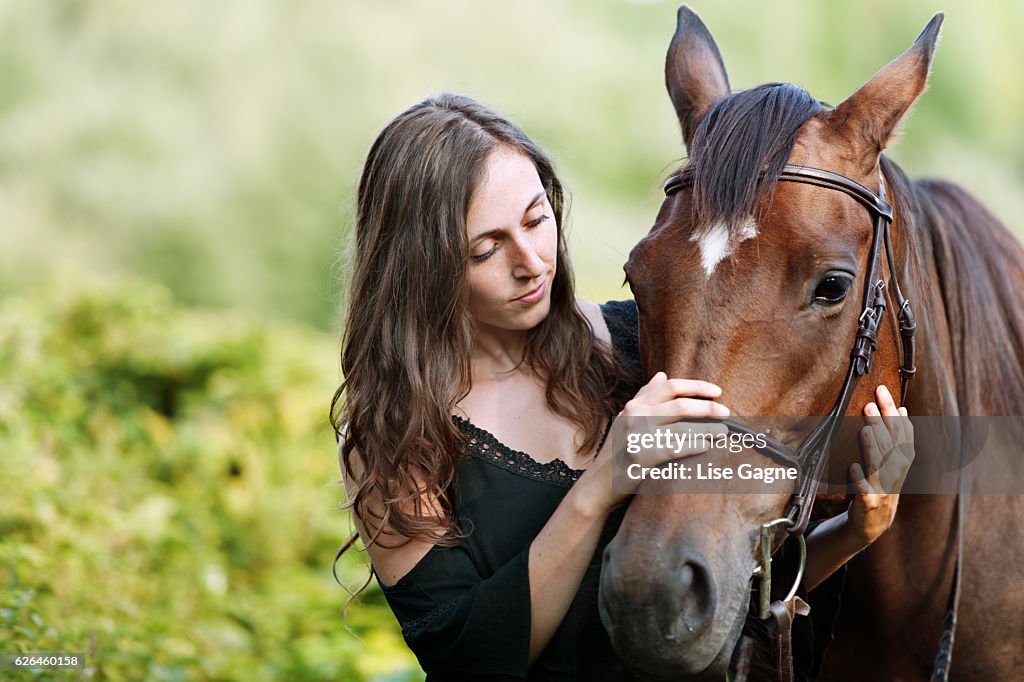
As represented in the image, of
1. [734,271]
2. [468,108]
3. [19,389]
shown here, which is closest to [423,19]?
[19,389]

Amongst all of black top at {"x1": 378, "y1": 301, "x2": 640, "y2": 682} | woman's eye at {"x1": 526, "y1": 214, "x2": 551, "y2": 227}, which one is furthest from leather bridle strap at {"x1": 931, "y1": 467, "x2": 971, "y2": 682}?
woman's eye at {"x1": 526, "y1": 214, "x2": 551, "y2": 227}

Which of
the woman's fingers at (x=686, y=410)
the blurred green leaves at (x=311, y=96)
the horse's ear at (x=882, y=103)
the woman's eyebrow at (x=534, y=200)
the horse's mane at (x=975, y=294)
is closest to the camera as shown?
the woman's fingers at (x=686, y=410)

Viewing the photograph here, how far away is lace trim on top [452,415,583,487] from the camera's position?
2131 mm

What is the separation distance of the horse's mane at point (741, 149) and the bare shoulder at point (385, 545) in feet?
2.98

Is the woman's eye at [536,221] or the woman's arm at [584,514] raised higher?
the woman's eye at [536,221]

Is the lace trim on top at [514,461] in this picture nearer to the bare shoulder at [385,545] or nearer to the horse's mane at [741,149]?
the bare shoulder at [385,545]

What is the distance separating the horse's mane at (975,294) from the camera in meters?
2.23

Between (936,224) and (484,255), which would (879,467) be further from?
(484,255)

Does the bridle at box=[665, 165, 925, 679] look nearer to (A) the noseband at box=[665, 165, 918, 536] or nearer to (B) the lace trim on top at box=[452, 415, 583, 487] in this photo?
(A) the noseband at box=[665, 165, 918, 536]

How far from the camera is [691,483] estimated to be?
64.5 inches

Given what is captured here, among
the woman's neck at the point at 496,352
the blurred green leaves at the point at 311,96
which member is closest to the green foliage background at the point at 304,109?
the blurred green leaves at the point at 311,96

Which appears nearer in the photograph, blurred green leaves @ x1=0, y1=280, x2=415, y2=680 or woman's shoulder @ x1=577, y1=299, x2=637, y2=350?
woman's shoulder @ x1=577, y1=299, x2=637, y2=350

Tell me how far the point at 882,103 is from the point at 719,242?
1.62ft

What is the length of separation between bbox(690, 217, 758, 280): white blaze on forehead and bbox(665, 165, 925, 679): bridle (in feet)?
0.46
